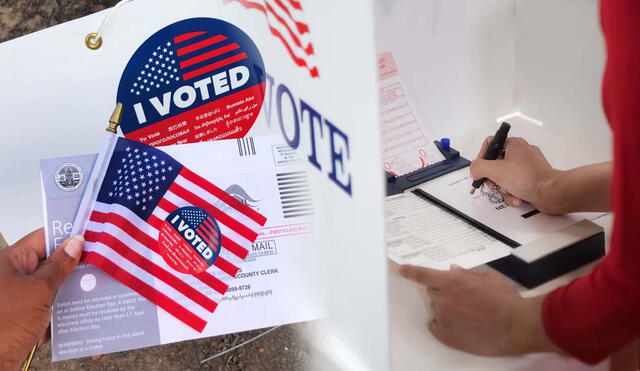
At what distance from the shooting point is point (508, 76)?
1.54m

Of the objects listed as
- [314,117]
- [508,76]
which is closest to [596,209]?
[508,76]

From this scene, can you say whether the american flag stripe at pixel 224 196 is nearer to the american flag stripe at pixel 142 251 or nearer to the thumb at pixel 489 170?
the american flag stripe at pixel 142 251

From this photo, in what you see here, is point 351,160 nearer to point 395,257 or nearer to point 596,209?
point 395,257

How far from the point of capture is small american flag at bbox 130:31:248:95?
1.03m

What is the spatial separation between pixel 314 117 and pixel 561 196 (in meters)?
0.59

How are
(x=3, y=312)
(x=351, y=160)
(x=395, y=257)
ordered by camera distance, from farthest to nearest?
(x=395, y=257)
(x=3, y=312)
(x=351, y=160)

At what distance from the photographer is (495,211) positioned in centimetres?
121

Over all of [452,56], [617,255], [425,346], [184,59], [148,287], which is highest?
[184,59]

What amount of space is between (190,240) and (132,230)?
9cm

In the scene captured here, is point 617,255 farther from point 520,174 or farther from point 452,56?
point 452,56

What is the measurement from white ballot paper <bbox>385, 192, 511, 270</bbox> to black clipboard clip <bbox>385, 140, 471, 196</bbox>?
52 millimetres

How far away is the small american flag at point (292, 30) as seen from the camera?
682 millimetres

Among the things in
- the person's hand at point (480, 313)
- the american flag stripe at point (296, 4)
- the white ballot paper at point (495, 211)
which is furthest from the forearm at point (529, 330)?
the american flag stripe at point (296, 4)

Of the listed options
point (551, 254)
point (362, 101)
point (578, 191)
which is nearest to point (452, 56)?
point (578, 191)
